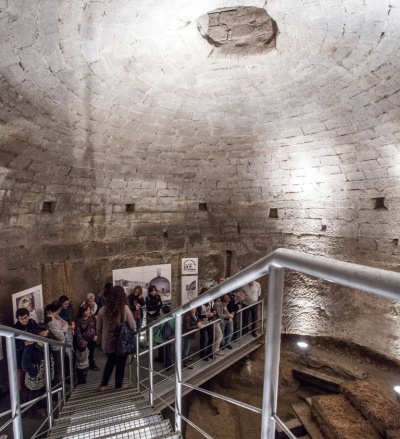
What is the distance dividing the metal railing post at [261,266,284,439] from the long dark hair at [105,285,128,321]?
2589 mm

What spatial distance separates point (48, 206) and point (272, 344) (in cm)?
539

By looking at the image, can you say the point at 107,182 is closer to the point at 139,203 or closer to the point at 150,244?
the point at 139,203

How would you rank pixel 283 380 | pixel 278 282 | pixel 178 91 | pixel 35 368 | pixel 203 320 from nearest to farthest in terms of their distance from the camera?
pixel 278 282 → pixel 35 368 → pixel 178 91 → pixel 203 320 → pixel 283 380

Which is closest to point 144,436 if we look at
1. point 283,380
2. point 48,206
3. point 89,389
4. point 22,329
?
point 89,389

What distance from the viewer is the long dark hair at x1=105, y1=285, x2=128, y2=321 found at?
345 centimetres

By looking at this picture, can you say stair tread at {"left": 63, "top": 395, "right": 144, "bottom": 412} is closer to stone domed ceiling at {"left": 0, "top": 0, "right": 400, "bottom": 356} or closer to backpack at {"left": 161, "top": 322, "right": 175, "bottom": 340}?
backpack at {"left": 161, "top": 322, "right": 175, "bottom": 340}

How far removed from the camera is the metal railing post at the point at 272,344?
1.11 metres

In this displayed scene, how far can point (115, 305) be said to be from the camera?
346 cm

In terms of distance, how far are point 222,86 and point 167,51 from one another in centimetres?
107

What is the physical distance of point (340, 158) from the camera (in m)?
5.32

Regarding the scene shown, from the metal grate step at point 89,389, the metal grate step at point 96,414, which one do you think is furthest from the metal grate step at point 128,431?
the metal grate step at point 89,389

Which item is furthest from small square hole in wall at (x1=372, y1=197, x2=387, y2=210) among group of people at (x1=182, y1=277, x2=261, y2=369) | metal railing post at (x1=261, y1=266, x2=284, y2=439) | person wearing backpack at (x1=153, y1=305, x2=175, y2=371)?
metal railing post at (x1=261, y1=266, x2=284, y2=439)

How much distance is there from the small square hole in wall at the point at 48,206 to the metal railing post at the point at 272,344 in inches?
208

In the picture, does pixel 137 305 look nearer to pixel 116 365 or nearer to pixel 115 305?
pixel 116 365
